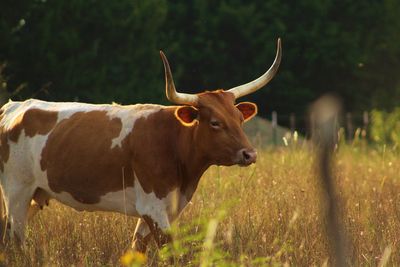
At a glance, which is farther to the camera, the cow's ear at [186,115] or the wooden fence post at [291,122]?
the wooden fence post at [291,122]

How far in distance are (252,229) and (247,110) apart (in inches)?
35.1

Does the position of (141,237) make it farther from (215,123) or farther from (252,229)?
(215,123)

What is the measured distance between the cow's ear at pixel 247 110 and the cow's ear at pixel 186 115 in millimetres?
550

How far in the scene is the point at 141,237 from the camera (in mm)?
6277

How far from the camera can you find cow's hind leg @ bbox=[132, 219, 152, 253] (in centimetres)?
620

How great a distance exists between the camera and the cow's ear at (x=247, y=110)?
6.58m

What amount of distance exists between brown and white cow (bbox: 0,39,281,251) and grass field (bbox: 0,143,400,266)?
0.23 m

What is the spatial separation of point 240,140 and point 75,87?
19.4 metres

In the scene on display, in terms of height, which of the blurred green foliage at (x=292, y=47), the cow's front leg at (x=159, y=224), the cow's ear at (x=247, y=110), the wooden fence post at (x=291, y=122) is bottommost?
the wooden fence post at (x=291, y=122)

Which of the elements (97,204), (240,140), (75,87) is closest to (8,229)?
(97,204)

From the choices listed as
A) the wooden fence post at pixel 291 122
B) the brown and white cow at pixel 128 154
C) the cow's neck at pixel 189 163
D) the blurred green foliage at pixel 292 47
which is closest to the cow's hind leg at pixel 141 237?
the brown and white cow at pixel 128 154

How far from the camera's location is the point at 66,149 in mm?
6520

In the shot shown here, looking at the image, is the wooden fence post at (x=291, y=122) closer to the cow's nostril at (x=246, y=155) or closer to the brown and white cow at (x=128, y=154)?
the brown and white cow at (x=128, y=154)

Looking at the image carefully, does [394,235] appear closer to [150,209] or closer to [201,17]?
[150,209]
